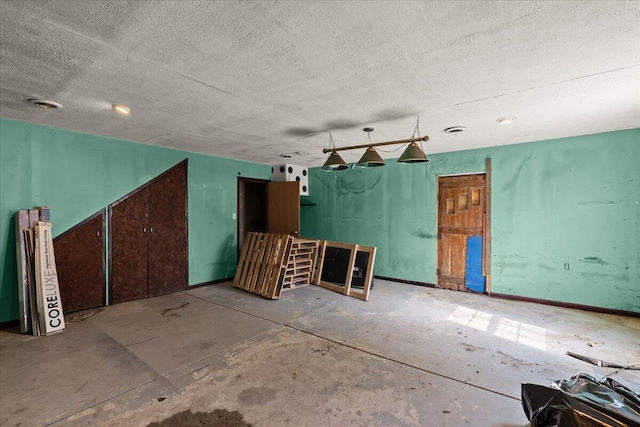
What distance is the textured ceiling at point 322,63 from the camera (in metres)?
1.59

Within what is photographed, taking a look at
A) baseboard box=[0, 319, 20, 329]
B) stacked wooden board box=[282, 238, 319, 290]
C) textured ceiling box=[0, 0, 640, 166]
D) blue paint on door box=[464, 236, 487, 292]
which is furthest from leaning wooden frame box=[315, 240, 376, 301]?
baseboard box=[0, 319, 20, 329]

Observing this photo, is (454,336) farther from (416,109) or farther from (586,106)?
(586,106)

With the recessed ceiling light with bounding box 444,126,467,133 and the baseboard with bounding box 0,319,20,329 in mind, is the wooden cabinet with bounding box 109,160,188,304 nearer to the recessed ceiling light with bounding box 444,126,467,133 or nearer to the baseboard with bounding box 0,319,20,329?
the baseboard with bounding box 0,319,20,329

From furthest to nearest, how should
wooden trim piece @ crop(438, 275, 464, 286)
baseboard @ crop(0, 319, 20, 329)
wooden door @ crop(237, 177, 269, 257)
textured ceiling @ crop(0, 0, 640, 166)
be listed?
wooden door @ crop(237, 177, 269, 257) < wooden trim piece @ crop(438, 275, 464, 286) < baseboard @ crop(0, 319, 20, 329) < textured ceiling @ crop(0, 0, 640, 166)

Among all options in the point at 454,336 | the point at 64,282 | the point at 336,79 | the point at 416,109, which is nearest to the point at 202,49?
the point at 336,79

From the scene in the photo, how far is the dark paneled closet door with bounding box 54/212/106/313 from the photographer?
3.96 m

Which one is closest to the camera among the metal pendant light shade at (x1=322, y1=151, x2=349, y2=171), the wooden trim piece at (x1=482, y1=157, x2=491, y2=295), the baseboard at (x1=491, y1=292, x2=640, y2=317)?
the metal pendant light shade at (x1=322, y1=151, x2=349, y2=171)

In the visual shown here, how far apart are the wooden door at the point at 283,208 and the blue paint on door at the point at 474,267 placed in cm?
337

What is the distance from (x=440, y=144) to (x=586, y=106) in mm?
1897

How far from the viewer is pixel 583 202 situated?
417 cm

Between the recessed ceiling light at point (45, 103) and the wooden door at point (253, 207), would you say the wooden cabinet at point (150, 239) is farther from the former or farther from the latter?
the wooden door at point (253, 207)

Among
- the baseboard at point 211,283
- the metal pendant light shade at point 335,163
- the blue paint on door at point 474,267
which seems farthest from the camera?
the baseboard at point 211,283

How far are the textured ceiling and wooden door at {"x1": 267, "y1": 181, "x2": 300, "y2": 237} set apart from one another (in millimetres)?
2653

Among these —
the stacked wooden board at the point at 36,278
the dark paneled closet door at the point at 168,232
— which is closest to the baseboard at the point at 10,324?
the stacked wooden board at the point at 36,278
